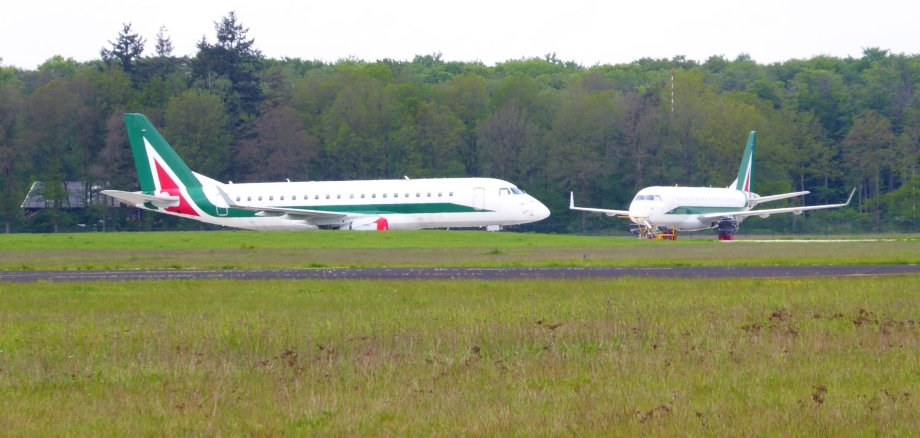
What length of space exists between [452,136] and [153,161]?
115 feet

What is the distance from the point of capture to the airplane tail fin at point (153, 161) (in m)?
57.4

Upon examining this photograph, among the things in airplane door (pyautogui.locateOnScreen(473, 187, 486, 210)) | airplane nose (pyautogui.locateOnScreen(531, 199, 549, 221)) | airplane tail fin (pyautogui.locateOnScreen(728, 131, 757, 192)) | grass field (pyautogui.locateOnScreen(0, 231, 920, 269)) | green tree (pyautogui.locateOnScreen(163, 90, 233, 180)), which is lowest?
grass field (pyautogui.locateOnScreen(0, 231, 920, 269))

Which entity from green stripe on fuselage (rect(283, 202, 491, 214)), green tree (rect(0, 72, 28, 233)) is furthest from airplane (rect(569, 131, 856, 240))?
green tree (rect(0, 72, 28, 233))

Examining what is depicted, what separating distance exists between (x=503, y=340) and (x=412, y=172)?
240ft

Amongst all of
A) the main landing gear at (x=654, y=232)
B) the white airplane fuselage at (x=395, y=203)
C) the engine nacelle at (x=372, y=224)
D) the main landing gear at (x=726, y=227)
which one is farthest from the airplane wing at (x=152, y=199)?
the main landing gear at (x=726, y=227)

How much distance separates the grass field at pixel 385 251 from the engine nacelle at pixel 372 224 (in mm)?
6198

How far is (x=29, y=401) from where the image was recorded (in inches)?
411

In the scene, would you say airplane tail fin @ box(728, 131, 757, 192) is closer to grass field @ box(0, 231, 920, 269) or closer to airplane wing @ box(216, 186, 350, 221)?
grass field @ box(0, 231, 920, 269)

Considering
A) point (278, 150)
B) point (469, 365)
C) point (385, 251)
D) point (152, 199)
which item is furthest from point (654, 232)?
point (469, 365)

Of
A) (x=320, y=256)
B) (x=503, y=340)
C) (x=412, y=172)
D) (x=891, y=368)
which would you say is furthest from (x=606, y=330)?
(x=412, y=172)

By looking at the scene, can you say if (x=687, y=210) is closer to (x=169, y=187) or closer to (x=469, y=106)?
(x=169, y=187)

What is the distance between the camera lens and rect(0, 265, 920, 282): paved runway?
86.4ft

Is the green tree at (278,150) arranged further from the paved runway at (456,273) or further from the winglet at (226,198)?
the paved runway at (456,273)

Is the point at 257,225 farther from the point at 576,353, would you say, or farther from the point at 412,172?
the point at 576,353
